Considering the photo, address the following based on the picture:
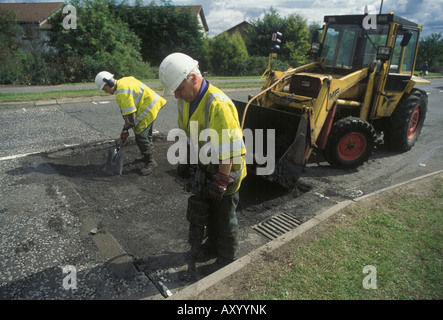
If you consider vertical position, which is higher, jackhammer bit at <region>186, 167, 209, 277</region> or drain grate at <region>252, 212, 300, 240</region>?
jackhammer bit at <region>186, 167, 209, 277</region>

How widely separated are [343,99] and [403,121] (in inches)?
60.0

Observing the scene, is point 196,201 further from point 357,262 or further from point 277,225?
point 357,262

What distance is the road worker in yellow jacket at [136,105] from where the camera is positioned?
15.0 ft

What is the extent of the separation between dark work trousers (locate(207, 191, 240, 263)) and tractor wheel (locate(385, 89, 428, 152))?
502 cm

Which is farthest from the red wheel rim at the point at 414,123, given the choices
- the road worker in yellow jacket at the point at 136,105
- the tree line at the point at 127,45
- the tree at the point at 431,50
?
the tree at the point at 431,50

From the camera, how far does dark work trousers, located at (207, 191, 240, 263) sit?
2680mm

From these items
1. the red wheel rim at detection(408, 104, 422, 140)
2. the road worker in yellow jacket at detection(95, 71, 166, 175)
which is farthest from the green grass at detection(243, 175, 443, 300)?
the red wheel rim at detection(408, 104, 422, 140)

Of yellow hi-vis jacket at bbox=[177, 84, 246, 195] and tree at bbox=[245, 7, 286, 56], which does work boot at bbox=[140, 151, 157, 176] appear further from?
tree at bbox=[245, 7, 286, 56]

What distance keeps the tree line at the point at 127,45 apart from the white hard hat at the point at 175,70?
438 inches

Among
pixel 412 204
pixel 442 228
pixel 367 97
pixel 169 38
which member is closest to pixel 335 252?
pixel 442 228

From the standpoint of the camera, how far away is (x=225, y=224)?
2715 mm

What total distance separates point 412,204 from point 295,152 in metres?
1.63

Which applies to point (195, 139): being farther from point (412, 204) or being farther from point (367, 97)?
point (367, 97)

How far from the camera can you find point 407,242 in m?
3.10
